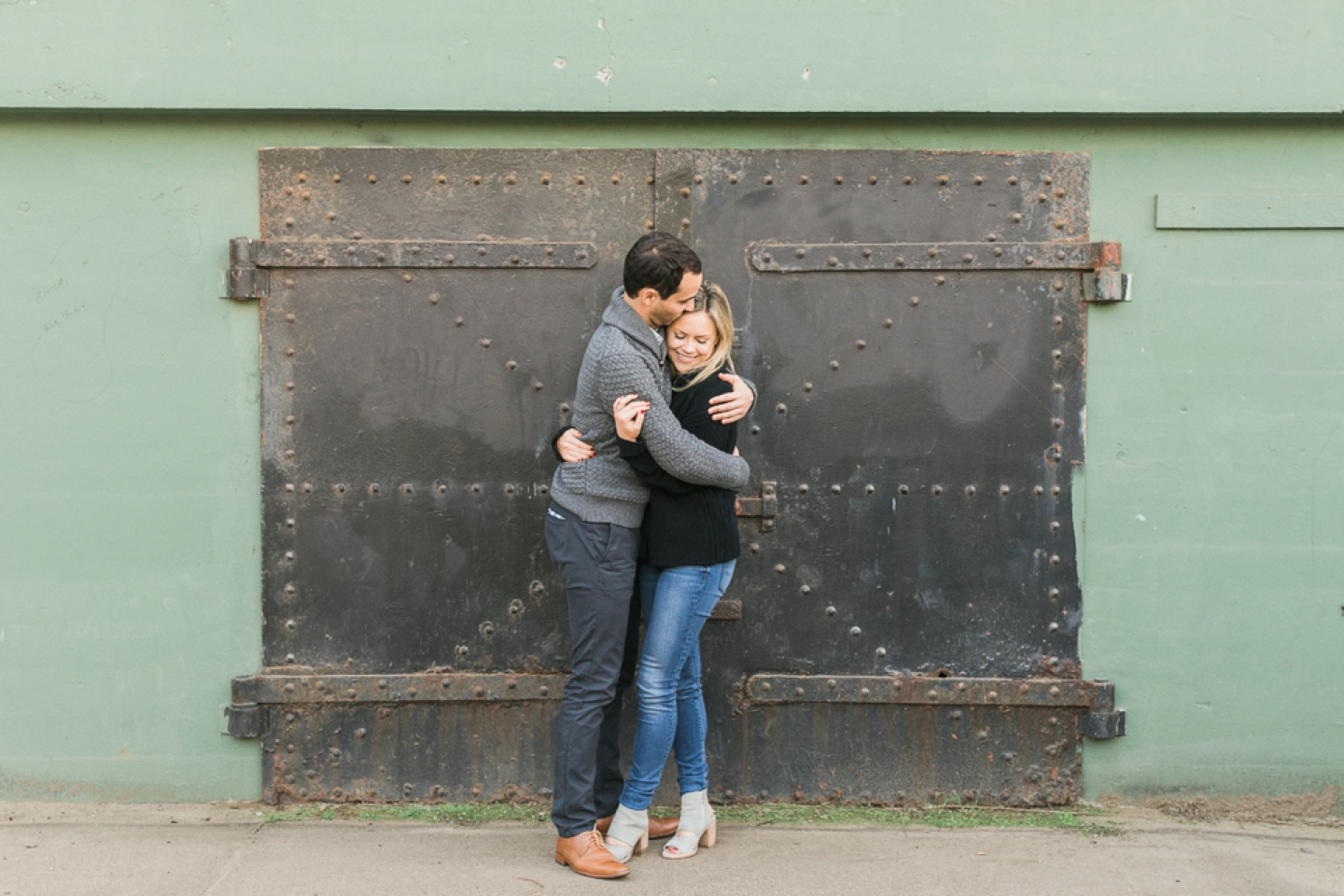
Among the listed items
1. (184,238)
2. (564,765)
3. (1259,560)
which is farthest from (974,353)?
(184,238)

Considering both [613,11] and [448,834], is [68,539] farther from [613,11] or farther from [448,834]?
[613,11]

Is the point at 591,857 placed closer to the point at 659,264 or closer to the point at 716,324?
the point at 716,324

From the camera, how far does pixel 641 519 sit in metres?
3.14

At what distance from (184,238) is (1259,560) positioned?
146 inches

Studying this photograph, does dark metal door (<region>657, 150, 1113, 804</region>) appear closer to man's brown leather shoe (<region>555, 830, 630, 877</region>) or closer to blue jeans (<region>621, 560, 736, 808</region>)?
blue jeans (<region>621, 560, 736, 808</region>)

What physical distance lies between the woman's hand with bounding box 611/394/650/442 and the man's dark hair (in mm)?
324

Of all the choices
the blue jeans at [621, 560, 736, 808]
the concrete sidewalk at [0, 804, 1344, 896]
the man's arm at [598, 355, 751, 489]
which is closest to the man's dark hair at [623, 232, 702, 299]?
the man's arm at [598, 355, 751, 489]

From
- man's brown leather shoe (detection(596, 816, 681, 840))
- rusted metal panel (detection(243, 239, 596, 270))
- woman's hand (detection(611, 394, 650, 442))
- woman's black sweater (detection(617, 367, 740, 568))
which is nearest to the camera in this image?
woman's hand (detection(611, 394, 650, 442))

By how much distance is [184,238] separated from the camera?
136 inches

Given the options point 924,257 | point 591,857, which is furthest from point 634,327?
point 591,857

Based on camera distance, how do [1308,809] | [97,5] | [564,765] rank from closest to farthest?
[564,765], [97,5], [1308,809]

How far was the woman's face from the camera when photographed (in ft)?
10.1

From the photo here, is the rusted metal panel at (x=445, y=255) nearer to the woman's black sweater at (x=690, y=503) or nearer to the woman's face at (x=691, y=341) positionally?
the woman's face at (x=691, y=341)

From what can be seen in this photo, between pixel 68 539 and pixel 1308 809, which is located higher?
pixel 68 539
